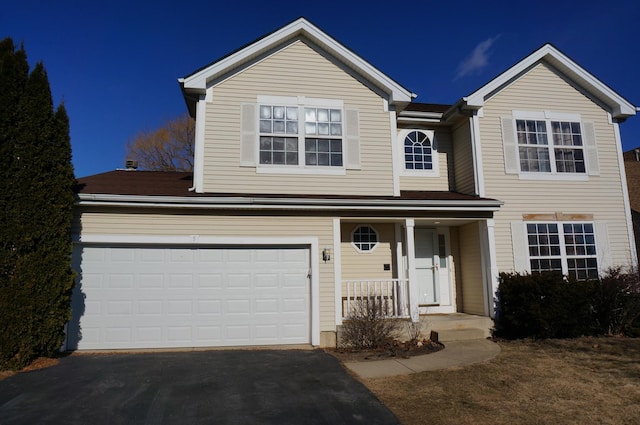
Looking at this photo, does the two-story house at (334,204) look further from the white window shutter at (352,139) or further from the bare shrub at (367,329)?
the bare shrub at (367,329)

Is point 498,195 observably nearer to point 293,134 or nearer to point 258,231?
point 293,134

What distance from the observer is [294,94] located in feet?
32.8

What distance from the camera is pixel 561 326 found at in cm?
884

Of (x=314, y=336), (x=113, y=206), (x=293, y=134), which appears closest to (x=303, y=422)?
(x=314, y=336)

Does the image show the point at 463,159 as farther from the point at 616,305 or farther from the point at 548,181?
the point at 616,305

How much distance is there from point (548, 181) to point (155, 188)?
32.4 feet

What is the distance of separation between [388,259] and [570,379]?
4.86 m

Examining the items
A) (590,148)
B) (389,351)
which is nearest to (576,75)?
(590,148)

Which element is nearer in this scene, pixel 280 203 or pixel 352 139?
pixel 280 203

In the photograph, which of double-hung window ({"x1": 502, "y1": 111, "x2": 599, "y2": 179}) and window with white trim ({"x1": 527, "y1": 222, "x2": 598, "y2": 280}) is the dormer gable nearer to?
double-hung window ({"x1": 502, "y1": 111, "x2": 599, "y2": 179})

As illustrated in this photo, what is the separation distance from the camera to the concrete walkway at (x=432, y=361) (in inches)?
264

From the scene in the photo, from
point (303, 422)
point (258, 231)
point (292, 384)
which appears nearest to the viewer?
point (303, 422)

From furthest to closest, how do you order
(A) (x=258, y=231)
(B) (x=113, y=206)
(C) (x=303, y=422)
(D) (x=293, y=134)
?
(D) (x=293, y=134) < (A) (x=258, y=231) < (B) (x=113, y=206) < (C) (x=303, y=422)

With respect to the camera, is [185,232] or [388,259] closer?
[185,232]
